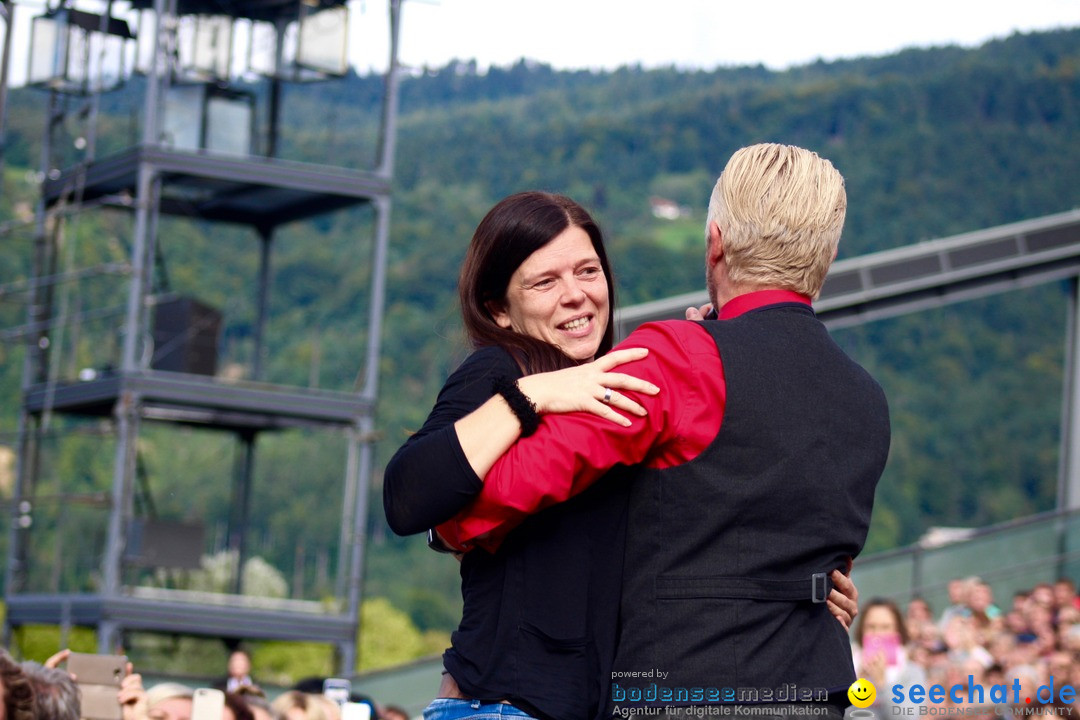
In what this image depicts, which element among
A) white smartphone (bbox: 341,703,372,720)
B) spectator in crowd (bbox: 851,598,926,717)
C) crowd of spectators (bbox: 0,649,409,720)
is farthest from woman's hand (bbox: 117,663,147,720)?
spectator in crowd (bbox: 851,598,926,717)

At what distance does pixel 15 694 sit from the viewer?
461 centimetres

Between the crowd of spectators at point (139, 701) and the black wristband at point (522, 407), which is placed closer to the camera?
the black wristband at point (522, 407)

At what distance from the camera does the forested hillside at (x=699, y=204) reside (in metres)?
87.5

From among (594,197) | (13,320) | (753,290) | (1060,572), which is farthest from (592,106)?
(753,290)

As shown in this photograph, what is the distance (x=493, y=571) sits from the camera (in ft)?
11.1

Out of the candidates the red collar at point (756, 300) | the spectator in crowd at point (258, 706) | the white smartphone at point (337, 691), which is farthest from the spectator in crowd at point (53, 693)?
the white smartphone at point (337, 691)

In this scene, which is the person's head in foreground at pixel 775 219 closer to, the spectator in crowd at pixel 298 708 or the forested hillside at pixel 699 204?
the spectator in crowd at pixel 298 708

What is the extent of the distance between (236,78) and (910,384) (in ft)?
271

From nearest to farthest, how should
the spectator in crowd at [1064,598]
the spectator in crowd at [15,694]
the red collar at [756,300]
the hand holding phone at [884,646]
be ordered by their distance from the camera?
1. the red collar at [756,300]
2. the spectator in crowd at [15,694]
3. the hand holding phone at [884,646]
4. the spectator in crowd at [1064,598]

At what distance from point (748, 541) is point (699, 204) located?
108983 millimetres

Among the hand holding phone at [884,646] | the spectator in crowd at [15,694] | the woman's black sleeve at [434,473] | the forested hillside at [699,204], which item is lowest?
the spectator in crowd at [15,694]

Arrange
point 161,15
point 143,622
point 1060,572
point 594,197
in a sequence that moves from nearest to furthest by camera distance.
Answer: point 1060,572 < point 143,622 < point 161,15 < point 594,197

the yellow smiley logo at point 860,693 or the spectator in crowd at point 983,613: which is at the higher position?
the spectator in crowd at point 983,613

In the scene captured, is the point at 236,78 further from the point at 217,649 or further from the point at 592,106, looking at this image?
the point at 592,106
